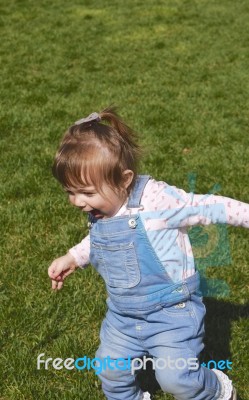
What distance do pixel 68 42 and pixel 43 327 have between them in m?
8.26

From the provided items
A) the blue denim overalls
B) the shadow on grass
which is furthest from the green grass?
the blue denim overalls

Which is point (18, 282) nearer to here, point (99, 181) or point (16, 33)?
point (99, 181)

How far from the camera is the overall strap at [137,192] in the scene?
261 cm

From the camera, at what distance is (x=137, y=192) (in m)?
2.62

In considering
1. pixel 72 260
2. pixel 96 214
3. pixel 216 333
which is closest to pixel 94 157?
pixel 96 214

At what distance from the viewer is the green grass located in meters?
3.46

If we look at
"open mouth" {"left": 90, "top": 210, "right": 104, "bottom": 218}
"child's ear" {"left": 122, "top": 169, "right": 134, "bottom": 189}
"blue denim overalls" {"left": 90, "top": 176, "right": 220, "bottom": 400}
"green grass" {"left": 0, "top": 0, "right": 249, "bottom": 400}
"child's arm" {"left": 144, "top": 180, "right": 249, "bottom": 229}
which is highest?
"child's ear" {"left": 122, "top": 169, "right": 134, "bottom": 189}

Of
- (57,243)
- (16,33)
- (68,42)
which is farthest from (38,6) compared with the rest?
(57,243)

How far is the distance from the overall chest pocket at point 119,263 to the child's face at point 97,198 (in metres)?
0.18

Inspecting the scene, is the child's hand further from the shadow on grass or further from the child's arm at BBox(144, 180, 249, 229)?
the shadow on grass

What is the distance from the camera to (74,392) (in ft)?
10.1

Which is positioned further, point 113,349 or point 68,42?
point 68,42

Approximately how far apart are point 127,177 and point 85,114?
4736mm

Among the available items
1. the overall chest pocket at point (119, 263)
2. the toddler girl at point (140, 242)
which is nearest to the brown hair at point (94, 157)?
the toddler girl at point (140, 242)
